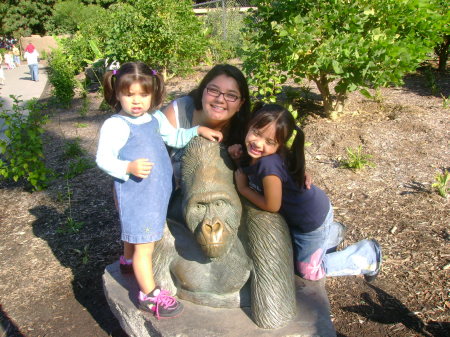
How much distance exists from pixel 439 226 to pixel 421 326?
1.21 metres

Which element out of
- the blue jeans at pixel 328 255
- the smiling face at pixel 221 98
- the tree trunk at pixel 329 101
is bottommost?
the blue jeans at pixel 328 255

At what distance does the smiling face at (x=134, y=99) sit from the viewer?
2.12 meters

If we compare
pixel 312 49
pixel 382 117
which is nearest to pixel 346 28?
pixel 312 49

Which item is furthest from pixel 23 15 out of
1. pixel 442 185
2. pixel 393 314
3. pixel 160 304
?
pixel 393 314

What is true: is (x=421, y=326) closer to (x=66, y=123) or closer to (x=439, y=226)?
(x=439, y=226)

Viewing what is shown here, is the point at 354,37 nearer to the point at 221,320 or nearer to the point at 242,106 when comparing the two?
the point at 242,106

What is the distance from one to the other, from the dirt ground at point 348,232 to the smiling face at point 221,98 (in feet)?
5.31

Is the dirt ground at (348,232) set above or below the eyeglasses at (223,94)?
below

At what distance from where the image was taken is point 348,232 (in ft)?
12.4

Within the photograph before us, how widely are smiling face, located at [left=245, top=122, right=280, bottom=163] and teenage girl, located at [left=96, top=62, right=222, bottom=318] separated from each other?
0.24 metres

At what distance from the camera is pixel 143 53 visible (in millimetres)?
9250

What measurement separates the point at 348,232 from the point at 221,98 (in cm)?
205

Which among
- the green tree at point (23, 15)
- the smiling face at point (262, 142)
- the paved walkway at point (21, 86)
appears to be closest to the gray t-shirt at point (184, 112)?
the smiling face at point (262, 142)

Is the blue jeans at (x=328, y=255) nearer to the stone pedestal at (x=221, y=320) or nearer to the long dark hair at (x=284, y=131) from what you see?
the stone pedestal at (x=221, y=320)
